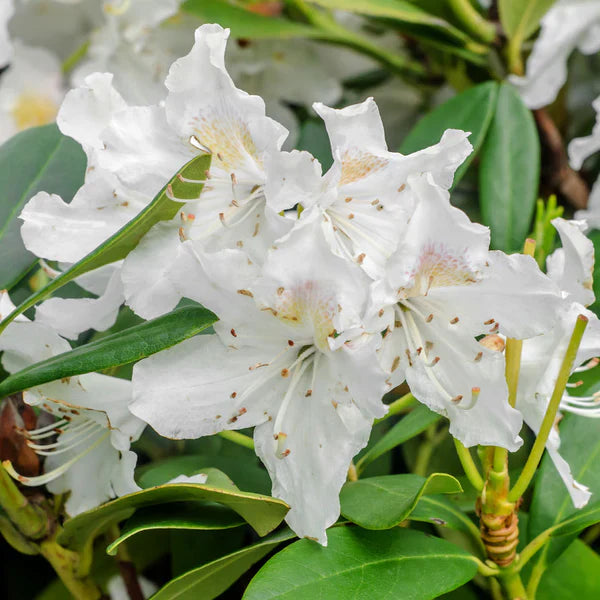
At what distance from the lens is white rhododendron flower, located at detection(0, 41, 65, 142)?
1.29 meters

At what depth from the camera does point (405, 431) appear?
771 millimetres

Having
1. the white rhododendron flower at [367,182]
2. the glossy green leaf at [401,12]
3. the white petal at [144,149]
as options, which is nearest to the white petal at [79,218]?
the white petal at [144,149]

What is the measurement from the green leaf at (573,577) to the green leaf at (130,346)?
0.43 metres

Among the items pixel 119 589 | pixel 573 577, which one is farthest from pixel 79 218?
pixel 573 577

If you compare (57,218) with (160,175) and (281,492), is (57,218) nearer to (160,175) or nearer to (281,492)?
(160,175)

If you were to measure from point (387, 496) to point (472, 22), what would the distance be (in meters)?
0.72

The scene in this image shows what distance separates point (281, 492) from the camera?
0.64m

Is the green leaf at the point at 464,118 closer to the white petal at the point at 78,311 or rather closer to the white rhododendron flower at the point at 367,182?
the white rhododendron flower at the point at 367,182

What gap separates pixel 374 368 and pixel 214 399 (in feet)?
0.45

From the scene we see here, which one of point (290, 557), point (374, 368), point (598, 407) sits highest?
point (374, 368)

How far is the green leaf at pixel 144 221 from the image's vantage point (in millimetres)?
605

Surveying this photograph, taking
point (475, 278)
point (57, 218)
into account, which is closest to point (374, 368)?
point (475, 278)

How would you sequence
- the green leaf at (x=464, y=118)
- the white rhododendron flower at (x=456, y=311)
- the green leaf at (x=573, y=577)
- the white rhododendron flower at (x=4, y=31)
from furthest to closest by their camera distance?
the white rhododendron flower at (x=4, y=31) → the green leaf at (x=464, y=118) → the green leaf at (x=573, y=577) → the white rhododendron flower at (x=456, y=311)

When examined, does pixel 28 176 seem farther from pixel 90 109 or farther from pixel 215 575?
pixel 215 575
